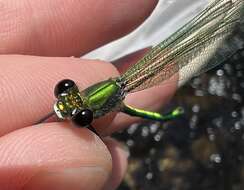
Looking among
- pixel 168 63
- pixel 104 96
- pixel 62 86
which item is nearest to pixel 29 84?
pixel 62 86

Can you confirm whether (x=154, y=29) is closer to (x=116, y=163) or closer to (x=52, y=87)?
(x=116, y=163)

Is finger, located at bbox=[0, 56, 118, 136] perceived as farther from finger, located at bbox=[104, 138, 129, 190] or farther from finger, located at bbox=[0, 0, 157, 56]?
finger, located at bbox=[104, 138, 129, 190]

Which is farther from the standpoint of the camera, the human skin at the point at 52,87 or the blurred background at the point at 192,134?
the blurred background at the point at 192,134

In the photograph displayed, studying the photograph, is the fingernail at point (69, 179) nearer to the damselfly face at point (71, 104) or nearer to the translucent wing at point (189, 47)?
the damselfly face at point (71, 104)

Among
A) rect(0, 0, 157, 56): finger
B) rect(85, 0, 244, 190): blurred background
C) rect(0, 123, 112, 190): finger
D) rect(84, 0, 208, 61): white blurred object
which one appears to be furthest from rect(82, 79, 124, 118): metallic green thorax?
rect(84, 0, 208, 61): white blurred object

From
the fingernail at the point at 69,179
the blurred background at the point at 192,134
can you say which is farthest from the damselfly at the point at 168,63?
the blurred background at the point at 192,134

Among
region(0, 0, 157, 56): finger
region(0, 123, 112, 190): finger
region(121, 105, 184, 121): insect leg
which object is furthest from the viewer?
region(121, 105, 184, 121): insect leg
